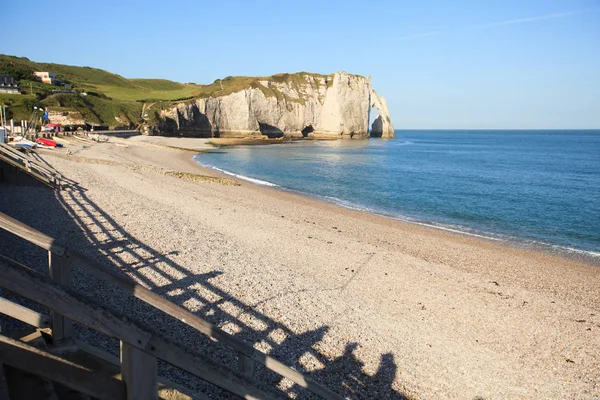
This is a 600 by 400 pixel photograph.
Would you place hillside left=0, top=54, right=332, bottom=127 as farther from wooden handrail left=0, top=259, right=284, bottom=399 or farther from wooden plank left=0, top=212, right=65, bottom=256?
wooden handrail left=0, top=259, right=284, bottom=399

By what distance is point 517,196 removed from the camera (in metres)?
32.5

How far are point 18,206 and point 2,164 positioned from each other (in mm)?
4591

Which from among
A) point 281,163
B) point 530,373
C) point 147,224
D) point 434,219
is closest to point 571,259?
point 434,219

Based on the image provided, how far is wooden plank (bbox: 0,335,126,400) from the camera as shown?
2309 millimetres

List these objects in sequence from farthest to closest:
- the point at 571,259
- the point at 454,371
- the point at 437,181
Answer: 1. the point at 437,181
2. the point at 571,259
3. the point at 454,371

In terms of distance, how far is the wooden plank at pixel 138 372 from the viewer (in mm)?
2202

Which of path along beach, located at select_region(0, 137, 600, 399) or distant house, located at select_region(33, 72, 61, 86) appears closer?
path along beach, located at select_region(0, 137, 600, 399)

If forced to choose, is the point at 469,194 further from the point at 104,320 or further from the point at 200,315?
the point at 104,320

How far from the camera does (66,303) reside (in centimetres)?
201

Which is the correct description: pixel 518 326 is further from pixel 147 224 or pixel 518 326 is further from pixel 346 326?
pixel 147 224

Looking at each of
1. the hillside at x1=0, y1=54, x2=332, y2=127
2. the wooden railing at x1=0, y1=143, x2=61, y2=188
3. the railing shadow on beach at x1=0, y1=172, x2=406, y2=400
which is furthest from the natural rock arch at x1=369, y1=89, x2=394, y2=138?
the railing shadow on beach at x1=0, y1=172, x2=406, y2=400

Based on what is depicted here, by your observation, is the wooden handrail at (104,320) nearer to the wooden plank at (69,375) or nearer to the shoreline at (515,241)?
the wooden plank at (69,375)

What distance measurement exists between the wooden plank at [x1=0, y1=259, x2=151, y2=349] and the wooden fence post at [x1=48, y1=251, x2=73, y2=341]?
1851 mm

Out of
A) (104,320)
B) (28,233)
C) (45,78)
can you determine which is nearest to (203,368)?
(104,320)
